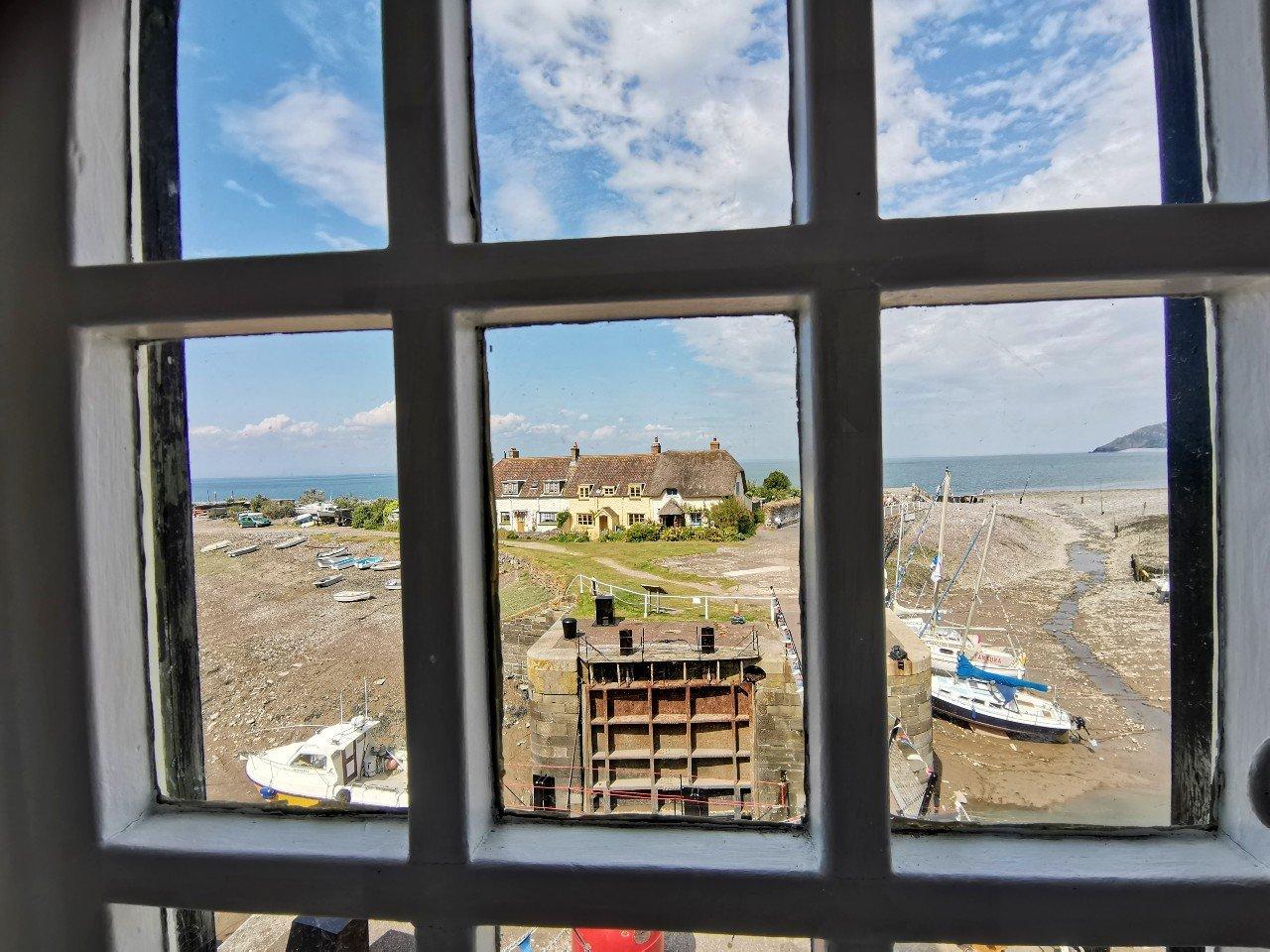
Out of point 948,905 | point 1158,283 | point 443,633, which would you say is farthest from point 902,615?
point 443,633

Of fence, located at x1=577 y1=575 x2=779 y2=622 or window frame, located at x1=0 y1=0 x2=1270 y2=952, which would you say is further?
fence, located at x1=577 y1=575 x2=779 y2=622

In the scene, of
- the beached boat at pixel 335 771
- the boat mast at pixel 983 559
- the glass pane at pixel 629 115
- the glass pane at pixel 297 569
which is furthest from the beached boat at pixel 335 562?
the boat mast at pixel 983 559

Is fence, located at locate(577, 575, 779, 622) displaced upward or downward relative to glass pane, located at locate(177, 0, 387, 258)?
downward

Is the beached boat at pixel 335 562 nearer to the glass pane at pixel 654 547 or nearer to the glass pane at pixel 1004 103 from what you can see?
the glass pane at pixel 654 547

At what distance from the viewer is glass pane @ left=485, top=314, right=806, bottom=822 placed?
66cm

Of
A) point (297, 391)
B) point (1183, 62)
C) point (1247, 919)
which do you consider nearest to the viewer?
point (1247, 919)

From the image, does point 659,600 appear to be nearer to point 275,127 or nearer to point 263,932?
point 263,932

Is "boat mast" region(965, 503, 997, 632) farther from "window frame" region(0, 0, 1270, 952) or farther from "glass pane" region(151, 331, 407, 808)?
"glass pane" region(151, 331, 407, 808)

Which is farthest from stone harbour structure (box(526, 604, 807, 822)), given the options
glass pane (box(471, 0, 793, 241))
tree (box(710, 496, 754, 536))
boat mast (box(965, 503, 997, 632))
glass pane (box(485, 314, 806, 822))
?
glass pane (box(471, 0, 793, 241))

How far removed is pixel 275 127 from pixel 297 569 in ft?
1.91

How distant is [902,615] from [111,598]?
907mm

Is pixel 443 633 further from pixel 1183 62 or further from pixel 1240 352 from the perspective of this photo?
pixel 1183 62

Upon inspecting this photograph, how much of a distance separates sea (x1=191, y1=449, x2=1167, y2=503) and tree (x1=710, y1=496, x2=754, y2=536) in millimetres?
37

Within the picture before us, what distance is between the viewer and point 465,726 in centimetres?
55
